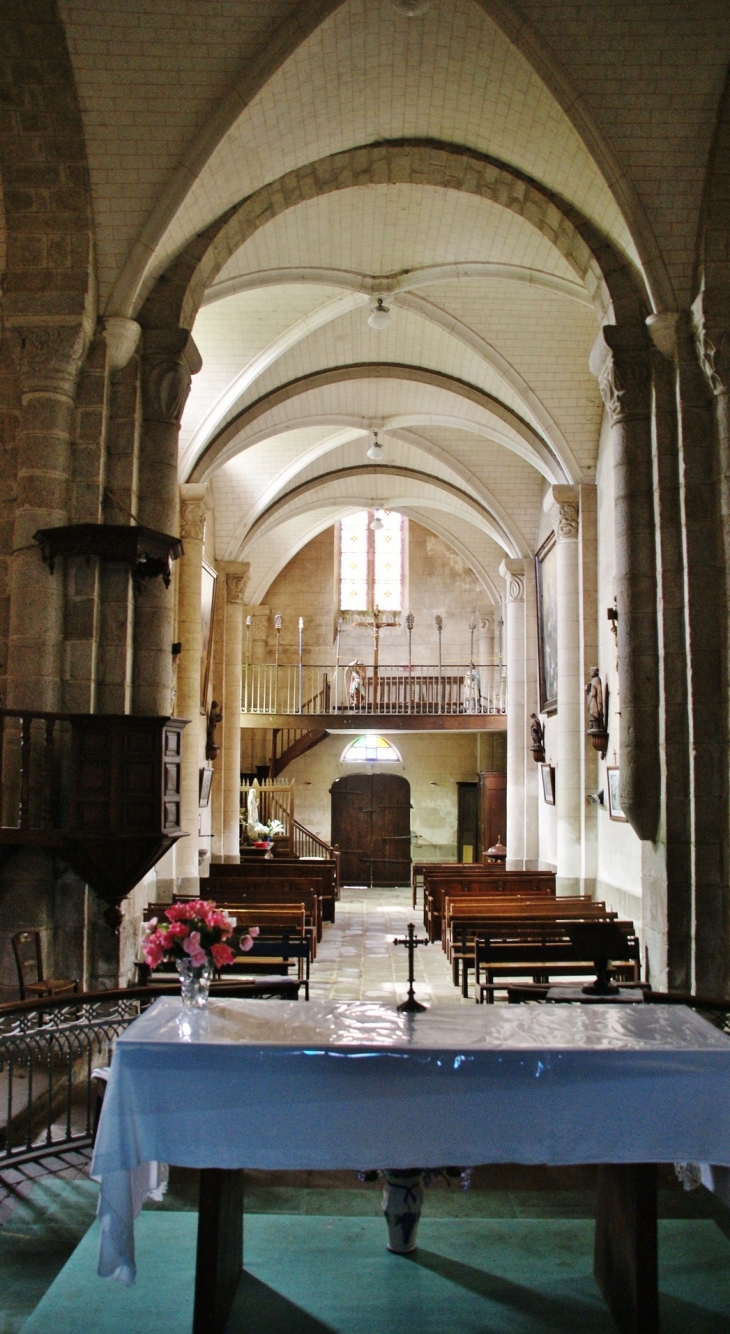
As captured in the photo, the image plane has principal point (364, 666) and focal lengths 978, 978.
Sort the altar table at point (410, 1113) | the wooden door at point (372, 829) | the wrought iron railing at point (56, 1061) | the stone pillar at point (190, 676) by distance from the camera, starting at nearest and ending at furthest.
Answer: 1. the altar table at point (410, 1113)
2. the wrought iron railing at point (56, 1061)
3. the stone pillar at point (190, 676)
4. the wooden door at point (372, 829)

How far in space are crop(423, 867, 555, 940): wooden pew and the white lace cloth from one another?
9143mm

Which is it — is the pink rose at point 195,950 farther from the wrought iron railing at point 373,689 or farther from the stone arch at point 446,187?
the wrought iron railing at point 373,689

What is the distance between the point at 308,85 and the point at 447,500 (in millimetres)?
12089

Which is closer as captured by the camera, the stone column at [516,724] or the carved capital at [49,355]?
the carved capital at [49,355]

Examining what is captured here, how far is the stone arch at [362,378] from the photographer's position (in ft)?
45.0

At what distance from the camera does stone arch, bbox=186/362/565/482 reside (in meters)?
13.7

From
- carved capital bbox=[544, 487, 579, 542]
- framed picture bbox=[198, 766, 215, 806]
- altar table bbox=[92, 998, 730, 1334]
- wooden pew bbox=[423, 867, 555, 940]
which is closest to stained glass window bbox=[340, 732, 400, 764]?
framed picture bbox=[198, 766, 215, 806]

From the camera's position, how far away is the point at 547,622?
16.2 metres

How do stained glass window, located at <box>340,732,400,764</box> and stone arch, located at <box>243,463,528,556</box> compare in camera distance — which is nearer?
stone arch, located at <box>243,463,528,556</box>

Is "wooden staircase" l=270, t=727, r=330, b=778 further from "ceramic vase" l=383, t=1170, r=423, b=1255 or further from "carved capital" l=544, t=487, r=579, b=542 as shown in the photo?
"ceramic vase" l=383, t=1170, r=423, b=1255

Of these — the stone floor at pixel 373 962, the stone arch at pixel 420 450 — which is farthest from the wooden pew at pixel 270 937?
the stone arch at pixel 420 450

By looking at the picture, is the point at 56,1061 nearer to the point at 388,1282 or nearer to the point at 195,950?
the point at 195,950

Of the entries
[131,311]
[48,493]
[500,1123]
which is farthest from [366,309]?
[500,1123]

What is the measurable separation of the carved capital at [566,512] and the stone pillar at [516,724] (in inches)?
157
